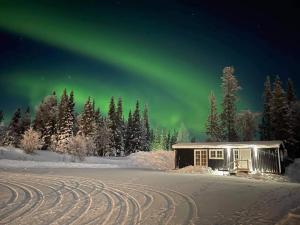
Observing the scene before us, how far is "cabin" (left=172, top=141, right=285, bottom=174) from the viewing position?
2698cm

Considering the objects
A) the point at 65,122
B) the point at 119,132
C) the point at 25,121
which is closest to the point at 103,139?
the point at 119,132

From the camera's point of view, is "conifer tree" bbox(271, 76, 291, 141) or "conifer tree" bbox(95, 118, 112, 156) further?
"conifer tree" bbox(95, 118, 112, 156)

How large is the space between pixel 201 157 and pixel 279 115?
22.4 meters

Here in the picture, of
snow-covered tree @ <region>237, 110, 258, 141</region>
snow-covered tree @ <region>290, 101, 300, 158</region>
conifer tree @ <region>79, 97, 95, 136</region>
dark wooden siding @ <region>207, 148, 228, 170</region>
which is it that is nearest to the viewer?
dark wooden siding @ <region>207, 148, 228, 170</region>

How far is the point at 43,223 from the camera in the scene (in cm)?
635

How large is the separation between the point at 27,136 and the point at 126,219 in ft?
122

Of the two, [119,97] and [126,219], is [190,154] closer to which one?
[126,219]

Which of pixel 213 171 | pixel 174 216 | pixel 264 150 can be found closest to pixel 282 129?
pixel 264 150

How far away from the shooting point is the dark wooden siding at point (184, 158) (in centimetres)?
3092

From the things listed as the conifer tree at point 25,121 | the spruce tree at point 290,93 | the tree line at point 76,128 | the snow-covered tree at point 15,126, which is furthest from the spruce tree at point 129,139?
the spruce tree at point 290,93

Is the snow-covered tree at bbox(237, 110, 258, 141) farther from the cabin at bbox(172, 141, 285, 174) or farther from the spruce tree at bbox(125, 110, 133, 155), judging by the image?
the spruce tree at bbox(125, 110, 133, 155)

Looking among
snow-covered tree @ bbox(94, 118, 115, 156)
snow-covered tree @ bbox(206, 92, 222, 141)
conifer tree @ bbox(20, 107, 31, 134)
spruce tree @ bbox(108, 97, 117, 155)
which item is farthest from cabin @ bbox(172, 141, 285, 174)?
conifer tree @ bbox(20, 107, 31, 134)

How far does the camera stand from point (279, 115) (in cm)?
4544

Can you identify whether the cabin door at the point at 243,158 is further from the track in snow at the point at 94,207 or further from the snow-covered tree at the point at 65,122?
the snow-covered tree at the point at 65,122
